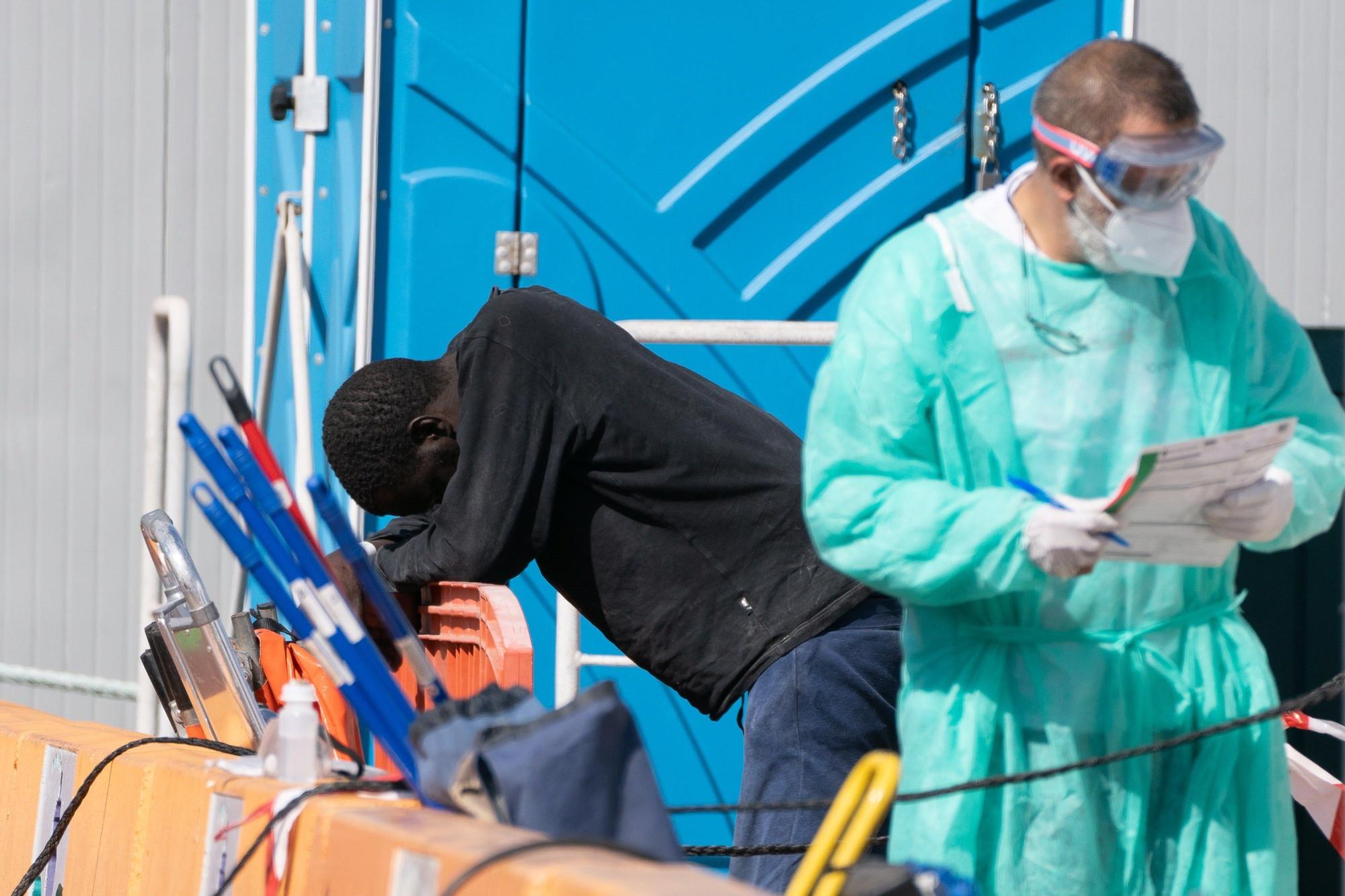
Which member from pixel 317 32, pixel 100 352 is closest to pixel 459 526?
pixel 317 32

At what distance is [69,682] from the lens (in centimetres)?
550

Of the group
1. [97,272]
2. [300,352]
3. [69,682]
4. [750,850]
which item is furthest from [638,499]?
[69,682]

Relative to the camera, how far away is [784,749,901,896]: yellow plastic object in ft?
5.98

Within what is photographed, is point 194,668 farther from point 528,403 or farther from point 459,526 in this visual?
point 528,403

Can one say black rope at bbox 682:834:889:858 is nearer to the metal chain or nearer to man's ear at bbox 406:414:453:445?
man's ear at bbox 406:414:453:445

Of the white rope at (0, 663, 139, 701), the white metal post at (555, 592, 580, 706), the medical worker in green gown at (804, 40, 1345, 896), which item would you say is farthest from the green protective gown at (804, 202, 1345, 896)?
the white rope at (0, 663, 139, 701)

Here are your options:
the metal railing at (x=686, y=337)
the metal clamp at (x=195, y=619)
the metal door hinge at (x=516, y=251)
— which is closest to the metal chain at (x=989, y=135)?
the metal railing at (x=686, y=337)

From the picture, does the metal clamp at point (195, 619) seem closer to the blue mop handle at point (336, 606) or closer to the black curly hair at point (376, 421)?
the black curly hair at point (376, 421)

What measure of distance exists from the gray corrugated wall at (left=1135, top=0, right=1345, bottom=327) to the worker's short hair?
2.04 metres

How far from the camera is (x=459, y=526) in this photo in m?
2.96

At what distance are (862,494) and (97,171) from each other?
391 centimetres

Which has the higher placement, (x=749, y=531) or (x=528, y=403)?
(x=528, y=403)

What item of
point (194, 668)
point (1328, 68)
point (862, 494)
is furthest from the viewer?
point (1328, 68)

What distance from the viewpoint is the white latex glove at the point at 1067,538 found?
2.01m
